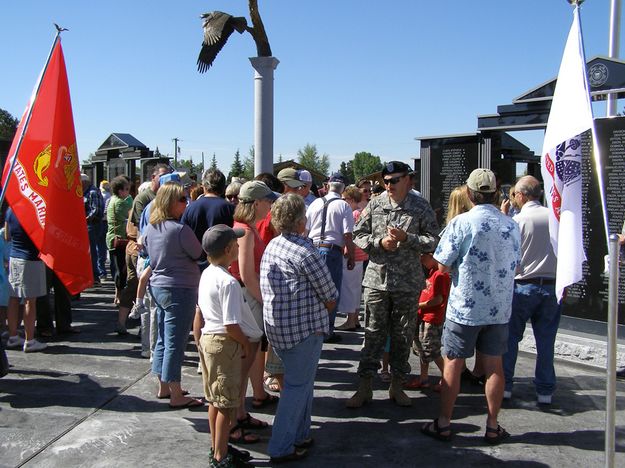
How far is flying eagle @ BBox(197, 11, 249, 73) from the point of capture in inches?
377

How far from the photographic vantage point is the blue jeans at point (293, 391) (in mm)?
3553

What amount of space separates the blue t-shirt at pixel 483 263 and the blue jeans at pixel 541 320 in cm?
88

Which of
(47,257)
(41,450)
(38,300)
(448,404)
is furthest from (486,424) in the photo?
(38,300)

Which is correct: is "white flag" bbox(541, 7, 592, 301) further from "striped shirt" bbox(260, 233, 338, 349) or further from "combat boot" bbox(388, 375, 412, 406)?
"combat boot" bbox(388, 375, 412, 406)

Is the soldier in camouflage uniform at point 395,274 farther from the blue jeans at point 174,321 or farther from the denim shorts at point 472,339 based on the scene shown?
the blue jeans at point 174,321

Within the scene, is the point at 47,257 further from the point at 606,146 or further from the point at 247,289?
the point at 606,146

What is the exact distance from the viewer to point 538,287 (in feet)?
15.2

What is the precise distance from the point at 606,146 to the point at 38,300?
6.51 m

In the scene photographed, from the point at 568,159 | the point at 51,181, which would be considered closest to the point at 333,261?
the point at 51,181

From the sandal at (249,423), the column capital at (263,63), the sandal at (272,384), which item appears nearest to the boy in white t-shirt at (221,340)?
the sandal at (249,423)

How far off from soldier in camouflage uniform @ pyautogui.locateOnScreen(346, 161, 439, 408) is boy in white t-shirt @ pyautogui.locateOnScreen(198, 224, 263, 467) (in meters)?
1.35

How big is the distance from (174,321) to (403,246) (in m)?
1.91

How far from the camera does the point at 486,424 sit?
411cm

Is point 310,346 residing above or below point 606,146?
below
